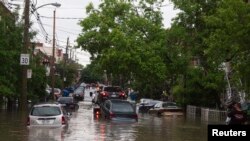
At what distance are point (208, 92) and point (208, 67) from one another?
3.08 meters

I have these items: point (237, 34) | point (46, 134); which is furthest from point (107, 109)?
point (237, 34)

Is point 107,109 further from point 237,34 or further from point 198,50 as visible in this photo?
point 198,50

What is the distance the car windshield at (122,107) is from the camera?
31.3 metres

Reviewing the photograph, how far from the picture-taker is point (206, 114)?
43.8 m

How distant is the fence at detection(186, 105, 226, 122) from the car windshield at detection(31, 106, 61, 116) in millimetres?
19421

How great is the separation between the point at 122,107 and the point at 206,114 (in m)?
13.9

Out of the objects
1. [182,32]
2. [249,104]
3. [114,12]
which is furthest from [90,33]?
[249,104]

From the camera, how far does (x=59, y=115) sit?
76.4 ft

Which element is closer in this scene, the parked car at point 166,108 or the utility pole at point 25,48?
the utility pole at point 25,48

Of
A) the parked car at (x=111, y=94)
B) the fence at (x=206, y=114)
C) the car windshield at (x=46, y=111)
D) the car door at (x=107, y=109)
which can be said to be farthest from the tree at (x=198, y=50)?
the car windshield at (x=46, y=111)

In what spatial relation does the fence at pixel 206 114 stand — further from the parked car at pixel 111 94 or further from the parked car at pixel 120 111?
the parked car at pixel 120 111

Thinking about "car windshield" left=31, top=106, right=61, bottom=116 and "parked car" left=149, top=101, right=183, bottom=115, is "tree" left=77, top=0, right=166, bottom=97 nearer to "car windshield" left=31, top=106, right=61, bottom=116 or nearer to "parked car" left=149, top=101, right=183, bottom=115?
"parked car" left=149, top=101, right=183, bottom=115

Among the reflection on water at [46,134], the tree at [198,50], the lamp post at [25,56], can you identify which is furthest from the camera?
the tree at [198,50]

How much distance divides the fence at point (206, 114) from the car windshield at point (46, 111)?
19421mm
